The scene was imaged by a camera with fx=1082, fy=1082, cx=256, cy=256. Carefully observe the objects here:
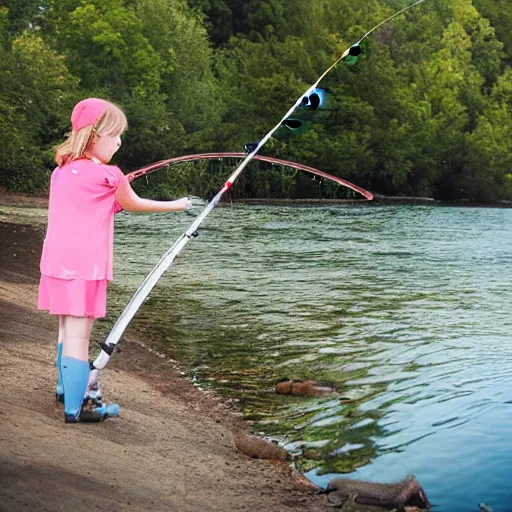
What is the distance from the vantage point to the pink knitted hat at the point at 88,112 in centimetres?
461

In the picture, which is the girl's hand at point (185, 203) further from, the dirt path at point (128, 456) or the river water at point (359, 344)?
the river water at point (359, 344)

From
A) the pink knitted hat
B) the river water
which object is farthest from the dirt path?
the pink knitted hat

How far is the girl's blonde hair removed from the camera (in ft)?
15.2

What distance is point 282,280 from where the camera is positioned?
683 inches

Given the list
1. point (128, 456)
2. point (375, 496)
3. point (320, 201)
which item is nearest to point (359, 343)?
point (375, 496)

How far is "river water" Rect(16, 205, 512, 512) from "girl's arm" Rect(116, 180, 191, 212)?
1.95m

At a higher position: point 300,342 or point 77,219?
point 77,219

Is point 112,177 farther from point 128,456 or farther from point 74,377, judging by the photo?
point 128,456

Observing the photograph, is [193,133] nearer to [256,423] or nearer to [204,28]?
[204,28]

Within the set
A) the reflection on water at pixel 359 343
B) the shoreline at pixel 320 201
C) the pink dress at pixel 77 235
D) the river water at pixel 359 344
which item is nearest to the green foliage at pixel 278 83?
the shoreline at pixel 320 201

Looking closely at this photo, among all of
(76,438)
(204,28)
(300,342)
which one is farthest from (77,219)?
(204,28)

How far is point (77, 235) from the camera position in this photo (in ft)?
15.2

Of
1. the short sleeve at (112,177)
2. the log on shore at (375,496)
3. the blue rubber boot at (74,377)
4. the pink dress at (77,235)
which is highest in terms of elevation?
the short sleeve at (112,177)

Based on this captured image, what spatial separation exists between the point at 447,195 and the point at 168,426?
46.5 metres
